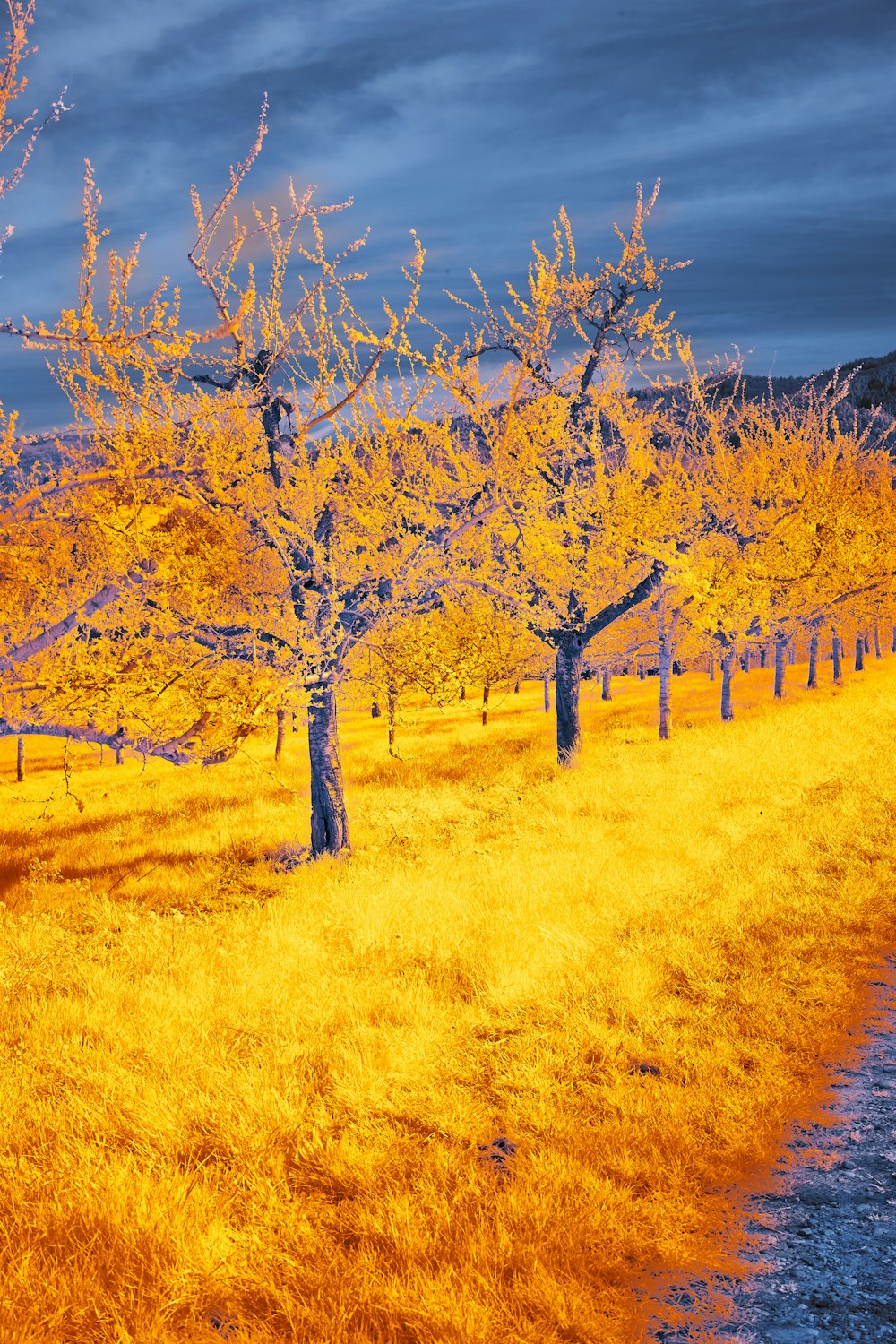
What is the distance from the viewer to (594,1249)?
153 inches

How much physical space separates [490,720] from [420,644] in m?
20.6

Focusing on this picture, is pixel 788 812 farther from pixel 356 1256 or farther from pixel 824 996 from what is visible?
pixel 356 1256

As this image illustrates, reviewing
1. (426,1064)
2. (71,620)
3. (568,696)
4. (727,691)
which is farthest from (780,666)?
(426,1064)

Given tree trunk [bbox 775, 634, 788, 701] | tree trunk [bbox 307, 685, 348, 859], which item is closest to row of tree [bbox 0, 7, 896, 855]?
tree trunk [bbox 307, 685, 348, 859]

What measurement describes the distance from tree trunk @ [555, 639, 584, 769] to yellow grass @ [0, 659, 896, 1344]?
628 centimetres

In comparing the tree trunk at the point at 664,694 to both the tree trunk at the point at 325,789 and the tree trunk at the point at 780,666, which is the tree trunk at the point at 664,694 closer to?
the tree trunk at the point at 780,666

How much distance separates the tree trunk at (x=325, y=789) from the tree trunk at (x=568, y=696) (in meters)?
8.04

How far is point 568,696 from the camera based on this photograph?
19.3 metres

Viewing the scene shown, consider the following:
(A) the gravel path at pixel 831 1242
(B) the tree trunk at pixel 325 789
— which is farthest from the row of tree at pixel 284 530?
(A) the gravel path at pixel 831 1242

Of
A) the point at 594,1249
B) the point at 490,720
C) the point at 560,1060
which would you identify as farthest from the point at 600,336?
the point at 490,720

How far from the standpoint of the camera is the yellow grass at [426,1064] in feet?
11.9

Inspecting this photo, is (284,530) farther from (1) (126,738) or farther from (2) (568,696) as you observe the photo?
(2) (568,696)

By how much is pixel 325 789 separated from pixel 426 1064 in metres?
6.98

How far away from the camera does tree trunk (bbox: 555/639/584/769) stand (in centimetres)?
1923
